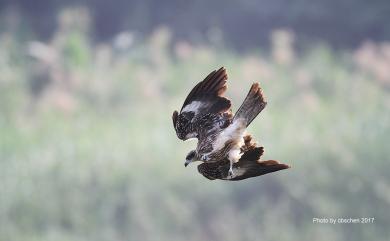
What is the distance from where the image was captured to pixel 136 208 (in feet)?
53.8

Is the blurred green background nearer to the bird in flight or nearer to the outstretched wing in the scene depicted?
the bird in flight

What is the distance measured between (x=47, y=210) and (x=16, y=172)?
80 centimetres

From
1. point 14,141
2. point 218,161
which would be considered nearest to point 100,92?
point 14,141

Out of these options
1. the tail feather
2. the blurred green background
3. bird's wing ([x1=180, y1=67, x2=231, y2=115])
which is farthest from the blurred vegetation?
the tail feather

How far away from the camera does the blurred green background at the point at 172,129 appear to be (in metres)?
16.1

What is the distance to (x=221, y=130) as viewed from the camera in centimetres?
621

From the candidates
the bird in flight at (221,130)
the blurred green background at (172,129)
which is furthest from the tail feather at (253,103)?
the blurred green background at (172,129)

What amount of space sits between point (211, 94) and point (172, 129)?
32.3 feet

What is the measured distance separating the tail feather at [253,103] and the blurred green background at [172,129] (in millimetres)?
9537

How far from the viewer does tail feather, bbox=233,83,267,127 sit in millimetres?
5875

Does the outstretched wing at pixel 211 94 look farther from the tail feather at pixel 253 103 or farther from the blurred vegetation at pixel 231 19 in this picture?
the blurred vegetation at pixel 231 19

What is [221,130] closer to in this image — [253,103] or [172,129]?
[253,103]

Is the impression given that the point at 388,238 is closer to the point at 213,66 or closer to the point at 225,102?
the point at 213,66

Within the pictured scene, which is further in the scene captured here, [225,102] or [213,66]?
[213,66]
